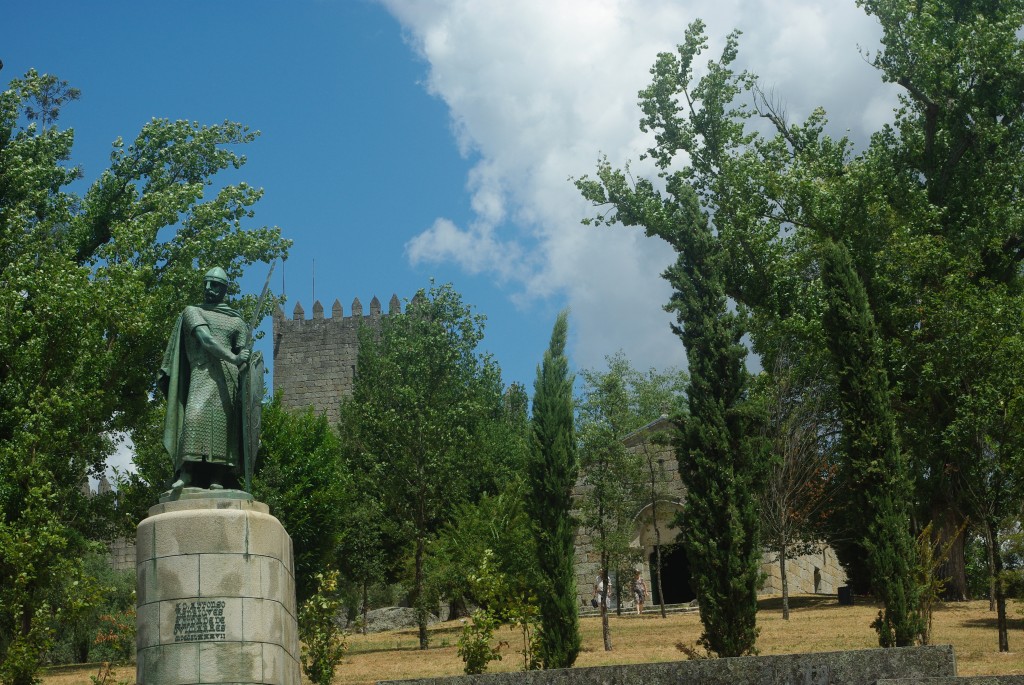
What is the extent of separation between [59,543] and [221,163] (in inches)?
445

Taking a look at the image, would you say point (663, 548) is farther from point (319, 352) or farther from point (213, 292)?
point (319, 352)

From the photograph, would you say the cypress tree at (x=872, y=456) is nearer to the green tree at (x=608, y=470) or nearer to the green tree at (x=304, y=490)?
the green tree at (x=608, y=470)

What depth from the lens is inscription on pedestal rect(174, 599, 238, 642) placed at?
9.58 metres

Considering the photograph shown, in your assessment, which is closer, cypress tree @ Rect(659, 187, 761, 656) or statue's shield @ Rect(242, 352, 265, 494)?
statue's shield @ Rect(242, 352, 265, 494)

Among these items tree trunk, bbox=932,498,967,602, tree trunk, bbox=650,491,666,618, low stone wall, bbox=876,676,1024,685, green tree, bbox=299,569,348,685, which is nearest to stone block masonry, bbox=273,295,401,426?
tree trunk, bbox=650,491,666,618

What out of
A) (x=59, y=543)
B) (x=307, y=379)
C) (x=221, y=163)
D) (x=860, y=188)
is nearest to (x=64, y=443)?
(x=59, y=543)

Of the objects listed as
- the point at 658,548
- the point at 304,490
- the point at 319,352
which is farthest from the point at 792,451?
the point at 319,352

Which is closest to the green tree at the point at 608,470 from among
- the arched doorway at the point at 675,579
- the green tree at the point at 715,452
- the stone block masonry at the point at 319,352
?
the green tree at the point at 715,452

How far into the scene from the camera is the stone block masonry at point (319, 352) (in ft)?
178

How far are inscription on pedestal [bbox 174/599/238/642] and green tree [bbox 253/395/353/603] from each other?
19832 mm

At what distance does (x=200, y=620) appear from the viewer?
961 centimetres

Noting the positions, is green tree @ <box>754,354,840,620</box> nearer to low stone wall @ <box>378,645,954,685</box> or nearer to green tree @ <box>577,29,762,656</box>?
green tree @ <box>577,29,762,656</box>

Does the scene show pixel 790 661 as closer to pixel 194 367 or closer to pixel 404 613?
pixel 194 367

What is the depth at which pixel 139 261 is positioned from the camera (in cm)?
2320
